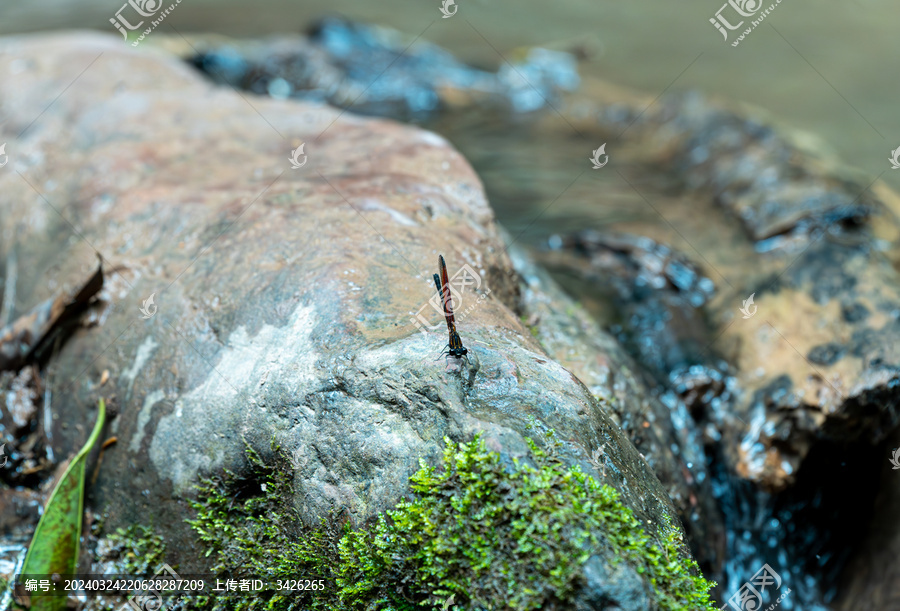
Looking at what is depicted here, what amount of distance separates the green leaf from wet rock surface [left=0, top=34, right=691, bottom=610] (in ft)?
0.44

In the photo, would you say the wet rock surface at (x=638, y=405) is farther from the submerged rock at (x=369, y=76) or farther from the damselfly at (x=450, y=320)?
the submerged rock at (x=369, y=76)

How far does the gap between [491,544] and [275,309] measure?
138 cm

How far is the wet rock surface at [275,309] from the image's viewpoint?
2373 mm

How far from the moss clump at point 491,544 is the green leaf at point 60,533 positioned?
127cm

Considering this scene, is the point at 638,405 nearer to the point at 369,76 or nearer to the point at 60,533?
the point at 60,533

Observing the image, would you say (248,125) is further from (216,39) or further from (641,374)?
(216,39)

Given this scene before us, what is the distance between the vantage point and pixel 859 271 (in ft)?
15.5

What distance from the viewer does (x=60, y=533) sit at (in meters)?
2.93

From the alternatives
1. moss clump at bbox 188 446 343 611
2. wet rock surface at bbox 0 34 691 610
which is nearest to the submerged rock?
wet rock surface at bbox 0 34 691 610

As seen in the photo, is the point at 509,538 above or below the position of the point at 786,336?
above

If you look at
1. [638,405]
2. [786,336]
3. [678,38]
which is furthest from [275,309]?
[678,38]

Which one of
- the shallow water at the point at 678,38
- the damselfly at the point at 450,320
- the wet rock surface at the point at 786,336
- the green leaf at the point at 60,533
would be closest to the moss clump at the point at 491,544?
the damselfly at the point at 450,320

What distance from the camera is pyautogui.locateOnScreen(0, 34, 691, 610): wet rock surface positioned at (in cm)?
237

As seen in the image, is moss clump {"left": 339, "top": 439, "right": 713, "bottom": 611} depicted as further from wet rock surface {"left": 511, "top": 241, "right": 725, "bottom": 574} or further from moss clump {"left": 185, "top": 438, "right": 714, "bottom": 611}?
wet rock surface {"left": 511, "top": 241, "right": 725, "bottom": 574}
